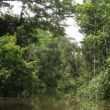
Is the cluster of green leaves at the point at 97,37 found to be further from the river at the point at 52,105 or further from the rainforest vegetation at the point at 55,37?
the river at the point at 52,105

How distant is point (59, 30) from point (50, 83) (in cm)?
1957

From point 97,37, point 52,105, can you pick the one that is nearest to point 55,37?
point 97,37

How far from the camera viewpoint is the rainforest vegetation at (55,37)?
85.2ft

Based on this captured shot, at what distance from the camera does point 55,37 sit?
115ft

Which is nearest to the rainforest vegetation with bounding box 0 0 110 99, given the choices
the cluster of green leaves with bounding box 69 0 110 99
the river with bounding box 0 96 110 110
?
the cluster of green leaves with bounding box 69 0 110 99

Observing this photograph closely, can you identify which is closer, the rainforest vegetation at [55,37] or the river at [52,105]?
the river at [52,105]

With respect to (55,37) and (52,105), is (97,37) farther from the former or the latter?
(52,105)

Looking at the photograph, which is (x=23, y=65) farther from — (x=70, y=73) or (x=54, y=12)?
(x=70, y=73)

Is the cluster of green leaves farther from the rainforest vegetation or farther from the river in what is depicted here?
the river

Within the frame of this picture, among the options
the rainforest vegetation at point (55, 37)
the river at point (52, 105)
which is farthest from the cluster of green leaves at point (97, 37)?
the river at point (52, 105)

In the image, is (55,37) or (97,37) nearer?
(97,37)

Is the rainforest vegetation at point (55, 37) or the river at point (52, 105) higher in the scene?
the rainforest vegetation at point (55, 37)

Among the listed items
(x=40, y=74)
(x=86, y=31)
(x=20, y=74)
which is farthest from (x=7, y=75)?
(x=40, y=74)

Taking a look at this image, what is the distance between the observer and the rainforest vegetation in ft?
85.2
